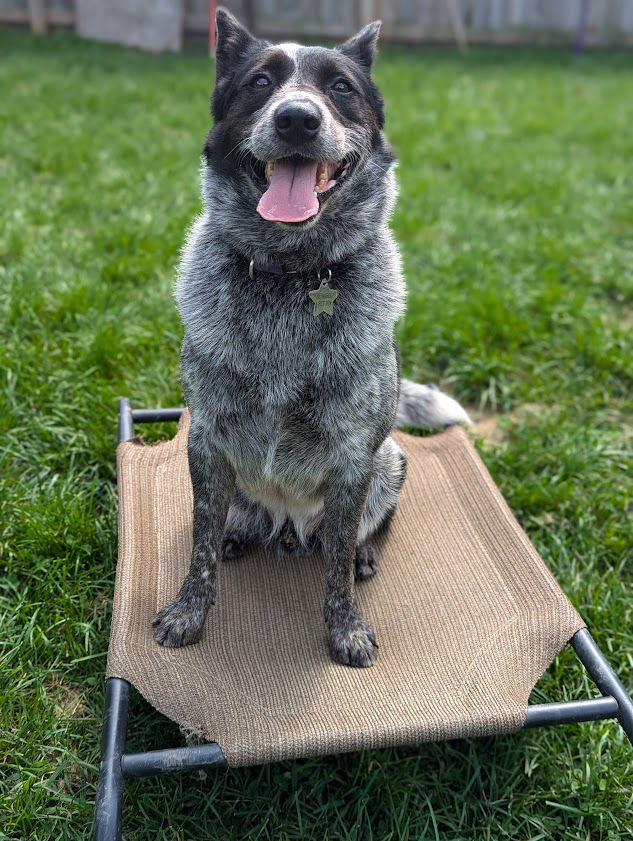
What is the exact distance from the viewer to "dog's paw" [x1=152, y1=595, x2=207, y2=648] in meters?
2.03

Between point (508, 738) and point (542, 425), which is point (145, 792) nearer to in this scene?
point (508, 738)

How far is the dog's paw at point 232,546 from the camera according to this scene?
7.78 ft

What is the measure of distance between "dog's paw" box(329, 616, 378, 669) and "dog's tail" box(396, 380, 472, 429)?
954mm

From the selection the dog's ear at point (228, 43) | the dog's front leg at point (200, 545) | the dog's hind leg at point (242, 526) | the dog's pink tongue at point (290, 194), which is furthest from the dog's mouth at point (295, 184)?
the dog's hind leg at point (242, 526)

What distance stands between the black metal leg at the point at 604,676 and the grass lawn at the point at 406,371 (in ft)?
0.68

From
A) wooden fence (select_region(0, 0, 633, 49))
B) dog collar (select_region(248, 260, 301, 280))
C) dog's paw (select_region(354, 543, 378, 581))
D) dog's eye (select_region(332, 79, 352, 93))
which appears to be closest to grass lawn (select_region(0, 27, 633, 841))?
dog's paw (select_region(354, 543, 378, 581))

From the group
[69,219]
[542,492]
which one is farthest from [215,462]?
[69,219]

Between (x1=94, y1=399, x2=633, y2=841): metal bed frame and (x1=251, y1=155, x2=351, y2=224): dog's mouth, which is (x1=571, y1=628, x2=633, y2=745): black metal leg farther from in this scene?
(x1=251, y1=155, x2=351, y2=224): dog's mouth

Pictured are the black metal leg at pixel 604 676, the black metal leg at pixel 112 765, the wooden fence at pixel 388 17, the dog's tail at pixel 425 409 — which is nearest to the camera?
the black metal leg at pixel 112 765

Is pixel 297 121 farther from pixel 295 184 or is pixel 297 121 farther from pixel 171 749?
pixel 171 749

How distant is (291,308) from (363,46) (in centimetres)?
77

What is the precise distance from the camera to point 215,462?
2.08m

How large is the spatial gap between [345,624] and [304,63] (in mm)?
1416

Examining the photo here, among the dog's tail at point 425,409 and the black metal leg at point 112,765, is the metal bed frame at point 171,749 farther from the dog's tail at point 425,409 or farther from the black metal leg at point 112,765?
the dog's tail at point 425,409
